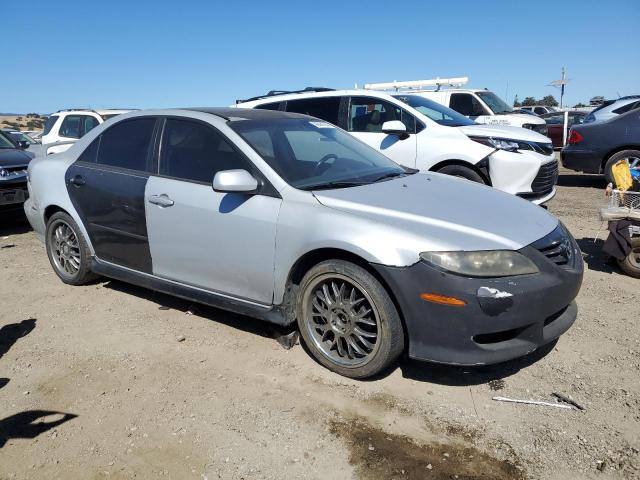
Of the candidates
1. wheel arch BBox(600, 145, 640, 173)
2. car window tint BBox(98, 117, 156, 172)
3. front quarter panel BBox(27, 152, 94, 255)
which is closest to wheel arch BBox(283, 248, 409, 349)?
car window tint BBox(98, 117, 156, 172)

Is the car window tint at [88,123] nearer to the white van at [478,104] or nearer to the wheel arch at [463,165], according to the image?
the white van at [478,104]

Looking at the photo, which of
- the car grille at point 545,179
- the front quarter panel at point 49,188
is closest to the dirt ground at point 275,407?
the front quarter panel at point 49,188

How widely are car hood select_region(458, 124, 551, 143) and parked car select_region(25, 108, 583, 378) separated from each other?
9.56 feet

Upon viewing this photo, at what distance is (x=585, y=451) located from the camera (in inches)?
102

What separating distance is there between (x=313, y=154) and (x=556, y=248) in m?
1.86

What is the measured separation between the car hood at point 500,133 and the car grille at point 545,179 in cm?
42

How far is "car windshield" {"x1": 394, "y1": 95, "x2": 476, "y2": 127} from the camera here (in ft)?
24.6

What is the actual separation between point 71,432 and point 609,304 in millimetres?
4062

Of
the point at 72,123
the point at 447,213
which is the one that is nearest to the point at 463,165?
the point at 447,213

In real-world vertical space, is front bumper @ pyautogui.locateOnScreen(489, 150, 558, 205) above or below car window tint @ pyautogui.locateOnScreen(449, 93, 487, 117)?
below

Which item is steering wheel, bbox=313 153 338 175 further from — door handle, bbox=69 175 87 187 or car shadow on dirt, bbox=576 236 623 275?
car shadow on dirt, bbox=576 236 623 275

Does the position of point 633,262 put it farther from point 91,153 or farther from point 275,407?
point 91,153

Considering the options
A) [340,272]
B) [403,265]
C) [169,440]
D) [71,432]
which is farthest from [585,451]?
[71,432]

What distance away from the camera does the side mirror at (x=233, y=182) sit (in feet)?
11.1
